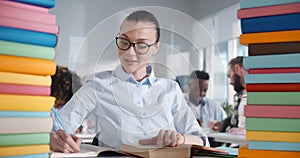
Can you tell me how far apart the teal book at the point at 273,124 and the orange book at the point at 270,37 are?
0.08 m

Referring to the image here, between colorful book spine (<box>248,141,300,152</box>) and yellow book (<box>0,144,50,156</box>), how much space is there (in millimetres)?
211

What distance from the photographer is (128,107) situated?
94cm

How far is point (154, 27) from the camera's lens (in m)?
0.97

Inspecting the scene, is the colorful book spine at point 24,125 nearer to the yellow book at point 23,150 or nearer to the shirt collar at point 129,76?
the yellow book at point 23,150

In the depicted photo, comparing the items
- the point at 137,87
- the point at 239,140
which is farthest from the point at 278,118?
the point at 239,140

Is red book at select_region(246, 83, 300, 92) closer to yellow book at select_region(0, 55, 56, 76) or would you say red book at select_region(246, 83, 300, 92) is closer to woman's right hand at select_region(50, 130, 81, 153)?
yellow book at select_region(0, 55, 56, 76)

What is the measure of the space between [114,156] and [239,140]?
4.78 ft

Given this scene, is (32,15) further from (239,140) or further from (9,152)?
(239,140)

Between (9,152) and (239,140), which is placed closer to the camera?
(9,152)

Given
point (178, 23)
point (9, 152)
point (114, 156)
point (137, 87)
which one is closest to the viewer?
point (9, 152)

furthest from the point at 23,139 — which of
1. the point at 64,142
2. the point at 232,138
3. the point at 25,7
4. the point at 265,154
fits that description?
the point at 232,138

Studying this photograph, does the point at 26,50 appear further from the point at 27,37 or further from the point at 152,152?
the point at 152,152

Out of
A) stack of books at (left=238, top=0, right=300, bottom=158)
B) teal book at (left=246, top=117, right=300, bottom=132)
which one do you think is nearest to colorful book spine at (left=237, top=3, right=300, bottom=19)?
stack of books at (left=238, top=0, right=300, bottom=158)

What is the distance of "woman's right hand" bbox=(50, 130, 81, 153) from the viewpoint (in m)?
0.76
